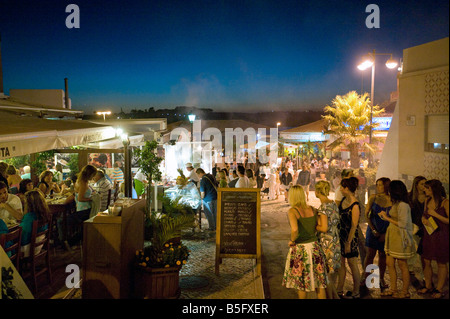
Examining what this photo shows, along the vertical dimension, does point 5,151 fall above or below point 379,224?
above

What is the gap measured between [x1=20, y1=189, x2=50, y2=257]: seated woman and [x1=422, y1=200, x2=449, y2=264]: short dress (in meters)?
5.59

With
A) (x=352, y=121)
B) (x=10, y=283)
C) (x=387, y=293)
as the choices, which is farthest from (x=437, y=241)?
(x=352, y=121)

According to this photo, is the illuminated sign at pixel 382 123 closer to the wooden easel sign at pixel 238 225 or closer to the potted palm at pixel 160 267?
the wooden easel sign at pixel 238 225

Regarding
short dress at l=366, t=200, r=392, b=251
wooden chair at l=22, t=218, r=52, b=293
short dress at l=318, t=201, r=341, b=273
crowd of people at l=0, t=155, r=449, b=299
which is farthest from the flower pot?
short dress at l=366, t=200, r=392, b=251

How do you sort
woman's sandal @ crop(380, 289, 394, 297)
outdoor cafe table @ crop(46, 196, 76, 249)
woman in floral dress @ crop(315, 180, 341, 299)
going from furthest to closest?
outdoor cafe table @ crop(46, 196, 76, 249)
woman's sandal @ crop(380, 289, 394, 297)
woman in floral dress @ crop(315, 180, 341, 299)

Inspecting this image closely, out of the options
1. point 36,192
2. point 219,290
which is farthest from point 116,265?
point 36,192

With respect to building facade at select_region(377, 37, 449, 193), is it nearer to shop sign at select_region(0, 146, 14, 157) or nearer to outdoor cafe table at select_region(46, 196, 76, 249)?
shop sign at select_region(0, 146, 14, 157)

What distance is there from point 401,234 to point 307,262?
4.75 feet

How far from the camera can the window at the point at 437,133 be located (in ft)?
9.57

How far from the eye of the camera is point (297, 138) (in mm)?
18984

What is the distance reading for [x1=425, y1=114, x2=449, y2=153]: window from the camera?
2.92 meters

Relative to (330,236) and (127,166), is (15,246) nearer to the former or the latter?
(127,166)

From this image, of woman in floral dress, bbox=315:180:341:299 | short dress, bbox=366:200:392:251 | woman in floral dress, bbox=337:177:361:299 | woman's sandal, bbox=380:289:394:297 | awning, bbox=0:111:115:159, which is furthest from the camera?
short dress, bbox=366:200:392:251

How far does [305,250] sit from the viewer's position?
416 centimetres
